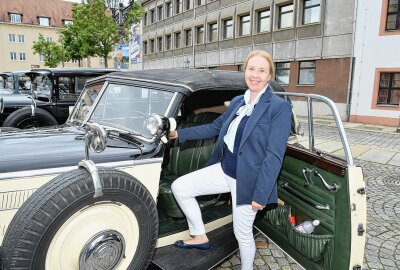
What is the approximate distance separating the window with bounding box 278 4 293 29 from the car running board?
61.0ft

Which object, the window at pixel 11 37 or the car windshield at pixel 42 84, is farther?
the window at pixel 11 37

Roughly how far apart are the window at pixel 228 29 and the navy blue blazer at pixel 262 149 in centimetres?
2267

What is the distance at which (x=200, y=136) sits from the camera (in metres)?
3.14

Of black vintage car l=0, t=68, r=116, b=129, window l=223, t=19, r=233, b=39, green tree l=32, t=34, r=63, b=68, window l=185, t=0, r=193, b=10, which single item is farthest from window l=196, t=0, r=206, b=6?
black vintage car l=0, t=68, r=116, b=129

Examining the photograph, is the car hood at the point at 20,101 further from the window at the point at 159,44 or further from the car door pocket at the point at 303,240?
the window at the point at 159,44

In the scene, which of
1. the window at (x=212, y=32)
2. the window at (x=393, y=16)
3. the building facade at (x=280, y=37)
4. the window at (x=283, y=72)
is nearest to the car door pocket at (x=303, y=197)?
the window at (x=393, y=16)

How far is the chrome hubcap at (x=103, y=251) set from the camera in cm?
226

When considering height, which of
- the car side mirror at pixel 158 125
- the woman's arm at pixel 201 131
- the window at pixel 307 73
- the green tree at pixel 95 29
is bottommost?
the woman's arm at pixel 201 131

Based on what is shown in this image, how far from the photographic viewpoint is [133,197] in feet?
7.71

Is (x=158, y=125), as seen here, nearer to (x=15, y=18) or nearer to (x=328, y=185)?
(x=328, y=185)

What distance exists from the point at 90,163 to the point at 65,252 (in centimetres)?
63

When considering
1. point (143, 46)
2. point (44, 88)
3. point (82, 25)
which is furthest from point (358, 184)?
point (143, 46)

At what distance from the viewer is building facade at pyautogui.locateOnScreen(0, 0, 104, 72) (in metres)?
54.3

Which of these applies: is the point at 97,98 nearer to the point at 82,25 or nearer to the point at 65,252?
the point at 65,252
